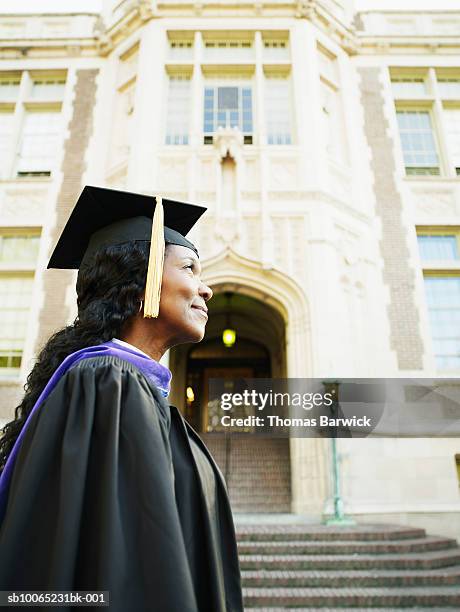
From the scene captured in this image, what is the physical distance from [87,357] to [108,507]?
49 centimetres

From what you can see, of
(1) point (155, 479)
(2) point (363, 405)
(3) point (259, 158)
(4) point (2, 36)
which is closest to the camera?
(1) point (155, 479)

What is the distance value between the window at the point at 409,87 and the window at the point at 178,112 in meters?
5.21

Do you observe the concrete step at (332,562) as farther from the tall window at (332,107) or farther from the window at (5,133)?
the window at (5,133)

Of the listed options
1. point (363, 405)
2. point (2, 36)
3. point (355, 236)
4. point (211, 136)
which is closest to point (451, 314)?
point (355, 236)

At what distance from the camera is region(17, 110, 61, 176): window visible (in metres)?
10.2

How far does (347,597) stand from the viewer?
4039 mm

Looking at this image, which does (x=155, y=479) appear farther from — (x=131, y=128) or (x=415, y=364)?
(x=131, y=128)

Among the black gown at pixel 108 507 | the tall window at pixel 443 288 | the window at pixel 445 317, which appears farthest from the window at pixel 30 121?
the black gown at pixel 108 507

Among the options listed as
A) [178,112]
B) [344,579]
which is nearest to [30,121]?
[178,112]

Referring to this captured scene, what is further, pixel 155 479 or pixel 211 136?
pixel 211 136

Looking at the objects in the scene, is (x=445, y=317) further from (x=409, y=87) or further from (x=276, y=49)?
(x=276, y=49)

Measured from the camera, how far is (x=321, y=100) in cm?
1000

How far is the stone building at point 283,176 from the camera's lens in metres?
7.62

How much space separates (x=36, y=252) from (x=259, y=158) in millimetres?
5164
